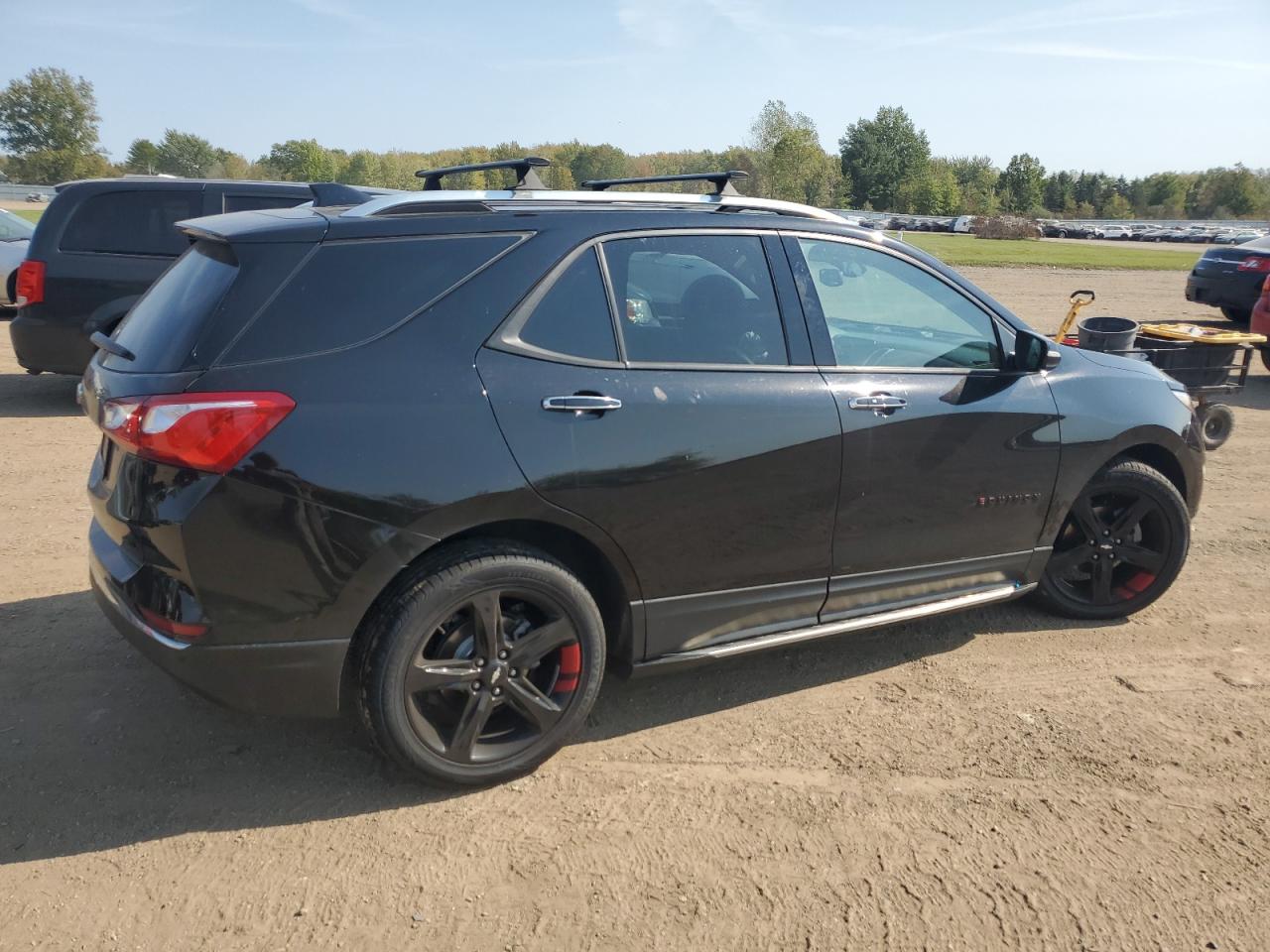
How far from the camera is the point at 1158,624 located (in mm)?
4730

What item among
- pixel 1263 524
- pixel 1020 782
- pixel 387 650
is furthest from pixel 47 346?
pixel 1263 524

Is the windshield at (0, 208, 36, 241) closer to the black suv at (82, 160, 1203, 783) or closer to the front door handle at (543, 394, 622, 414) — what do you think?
the black suv at (82, 160, 1203, 783)

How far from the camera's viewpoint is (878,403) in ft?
12.3

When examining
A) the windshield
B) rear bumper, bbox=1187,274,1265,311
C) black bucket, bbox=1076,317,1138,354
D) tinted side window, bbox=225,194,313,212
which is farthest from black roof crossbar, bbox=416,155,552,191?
rear bumper, bbox=1187,274,1265,311

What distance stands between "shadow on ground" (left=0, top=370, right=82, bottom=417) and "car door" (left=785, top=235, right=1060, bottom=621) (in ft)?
23.3

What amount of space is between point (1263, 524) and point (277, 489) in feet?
19.9

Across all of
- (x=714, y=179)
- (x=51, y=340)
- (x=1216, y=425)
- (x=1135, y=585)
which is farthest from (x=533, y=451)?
(x=1216, y=425)

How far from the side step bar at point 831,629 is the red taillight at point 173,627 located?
4.72ft

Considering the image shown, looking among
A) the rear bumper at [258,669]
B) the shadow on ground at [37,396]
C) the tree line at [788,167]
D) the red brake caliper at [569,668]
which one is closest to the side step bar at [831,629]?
the red brake caliper at [569,668]

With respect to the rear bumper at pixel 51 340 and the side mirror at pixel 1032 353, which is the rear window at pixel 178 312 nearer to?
the side mirror at pixel 1032 353

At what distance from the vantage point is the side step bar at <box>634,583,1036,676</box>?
3.55 metres

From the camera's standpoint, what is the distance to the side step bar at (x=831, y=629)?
355cm

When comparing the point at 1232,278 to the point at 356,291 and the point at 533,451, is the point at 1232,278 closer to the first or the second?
the point at 533,451

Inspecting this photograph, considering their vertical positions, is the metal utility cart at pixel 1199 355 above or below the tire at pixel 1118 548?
above
